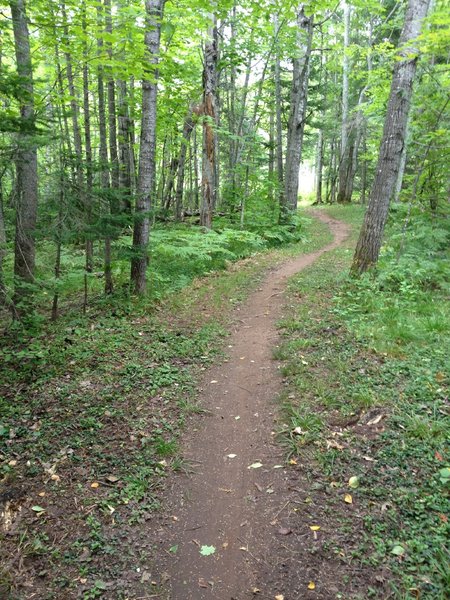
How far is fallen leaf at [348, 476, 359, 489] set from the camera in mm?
3838

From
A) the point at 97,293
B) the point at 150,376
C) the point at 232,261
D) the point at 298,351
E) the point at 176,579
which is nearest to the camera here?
the point at 176,579

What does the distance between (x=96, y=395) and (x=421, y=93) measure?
9.94 meters

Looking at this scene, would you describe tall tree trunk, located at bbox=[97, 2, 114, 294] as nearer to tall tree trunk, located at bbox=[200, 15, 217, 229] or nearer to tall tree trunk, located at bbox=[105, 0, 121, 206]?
tall tree trunk, located at bbox=[105, 0, 121, 206]

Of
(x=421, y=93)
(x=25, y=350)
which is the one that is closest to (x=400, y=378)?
(x=25, y=350)

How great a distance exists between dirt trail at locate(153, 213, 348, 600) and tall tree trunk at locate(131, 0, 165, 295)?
11.2 ft

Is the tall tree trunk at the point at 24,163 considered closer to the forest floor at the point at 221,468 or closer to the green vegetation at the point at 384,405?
the forest floor at the point at 221,468

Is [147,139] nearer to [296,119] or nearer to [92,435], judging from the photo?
[92,435]

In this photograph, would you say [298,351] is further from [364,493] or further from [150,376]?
[364,493]

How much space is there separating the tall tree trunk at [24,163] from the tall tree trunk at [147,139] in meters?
1.98

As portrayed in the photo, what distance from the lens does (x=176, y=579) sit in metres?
3.19

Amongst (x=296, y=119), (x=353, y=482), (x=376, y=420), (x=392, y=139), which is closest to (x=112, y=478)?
(x=353, y=482)

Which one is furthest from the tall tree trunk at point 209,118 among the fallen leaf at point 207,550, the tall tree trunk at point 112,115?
the fallen leaf at point 207,550

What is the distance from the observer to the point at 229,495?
400 cm

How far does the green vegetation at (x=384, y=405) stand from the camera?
3221 millimetres
